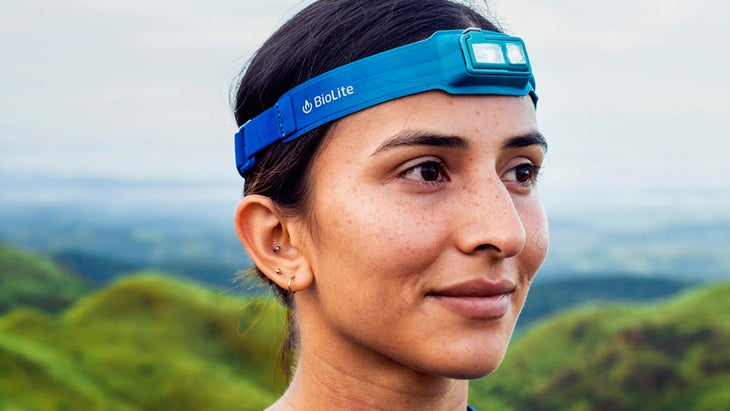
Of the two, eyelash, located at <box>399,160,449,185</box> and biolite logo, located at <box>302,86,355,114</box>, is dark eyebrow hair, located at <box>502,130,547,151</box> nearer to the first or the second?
eyelash, located at <box>399,160,449,185</box>

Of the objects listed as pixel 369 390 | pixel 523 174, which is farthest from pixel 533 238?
pixel 369 390

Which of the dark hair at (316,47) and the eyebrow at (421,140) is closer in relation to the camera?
the eyebrow at (421,140)

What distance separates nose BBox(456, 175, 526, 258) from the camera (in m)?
2.95

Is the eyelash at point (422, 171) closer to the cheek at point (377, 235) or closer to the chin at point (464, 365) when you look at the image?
the cheek at point (377, 235)

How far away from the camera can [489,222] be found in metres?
2.98

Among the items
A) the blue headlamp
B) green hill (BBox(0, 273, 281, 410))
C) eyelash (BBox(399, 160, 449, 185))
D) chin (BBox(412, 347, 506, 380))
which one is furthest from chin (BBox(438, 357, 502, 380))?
green hill (BBox(0, 273, 281, 410))

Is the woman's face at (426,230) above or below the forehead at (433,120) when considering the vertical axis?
below

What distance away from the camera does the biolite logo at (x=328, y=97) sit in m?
3.20

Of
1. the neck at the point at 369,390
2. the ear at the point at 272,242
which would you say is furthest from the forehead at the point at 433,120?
the neck at the point at 369,390

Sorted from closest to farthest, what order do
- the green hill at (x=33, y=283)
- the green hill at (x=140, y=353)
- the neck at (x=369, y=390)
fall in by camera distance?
the neck at (x=369, y=390), the green hill at (x=140, y=353), the green hill at (x=33, y=283)

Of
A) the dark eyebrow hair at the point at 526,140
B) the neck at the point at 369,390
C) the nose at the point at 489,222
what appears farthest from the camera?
the neck at the point at 369,390

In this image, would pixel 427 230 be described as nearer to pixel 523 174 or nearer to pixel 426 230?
pixel 426 230

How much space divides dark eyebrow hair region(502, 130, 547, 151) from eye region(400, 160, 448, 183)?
0.29 meters

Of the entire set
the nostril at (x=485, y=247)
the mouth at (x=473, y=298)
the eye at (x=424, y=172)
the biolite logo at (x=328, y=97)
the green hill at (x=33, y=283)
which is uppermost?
the green hill at (x=33, y=283)
